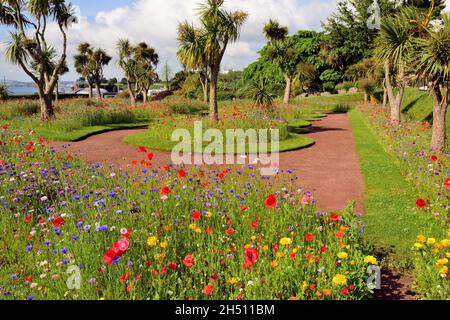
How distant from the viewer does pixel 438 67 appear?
427 inches

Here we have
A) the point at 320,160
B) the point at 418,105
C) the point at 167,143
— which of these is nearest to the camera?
the point at 320,160

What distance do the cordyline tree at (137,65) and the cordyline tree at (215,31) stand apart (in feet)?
64.5

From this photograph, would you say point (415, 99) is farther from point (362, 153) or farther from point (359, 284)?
point (359, 284)

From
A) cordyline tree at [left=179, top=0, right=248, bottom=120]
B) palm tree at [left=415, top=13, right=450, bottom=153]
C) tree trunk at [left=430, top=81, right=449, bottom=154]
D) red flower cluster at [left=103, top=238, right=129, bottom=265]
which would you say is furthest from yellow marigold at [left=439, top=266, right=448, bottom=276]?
cordyline tree at [left=179, top=0, right=248, bottom=120]

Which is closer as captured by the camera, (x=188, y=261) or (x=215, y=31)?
(x=188, y=261)

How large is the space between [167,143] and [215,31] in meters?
6.79

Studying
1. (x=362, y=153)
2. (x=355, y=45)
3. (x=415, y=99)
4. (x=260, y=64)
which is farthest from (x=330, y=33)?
(x=362, y=153)

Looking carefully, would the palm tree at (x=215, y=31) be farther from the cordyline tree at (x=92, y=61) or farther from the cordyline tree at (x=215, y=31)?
the cordyline tree at (x=92, y=61)

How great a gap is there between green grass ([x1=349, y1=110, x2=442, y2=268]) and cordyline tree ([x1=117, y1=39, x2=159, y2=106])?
3008 cm

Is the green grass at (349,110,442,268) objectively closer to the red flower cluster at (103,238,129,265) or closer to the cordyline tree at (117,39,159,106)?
the red flower cluster at (103,238,129,265)

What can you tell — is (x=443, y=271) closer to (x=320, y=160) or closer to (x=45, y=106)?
Answer: (x=320, y=160)

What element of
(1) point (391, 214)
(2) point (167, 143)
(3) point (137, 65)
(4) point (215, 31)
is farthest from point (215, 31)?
(3) point (137, 65)

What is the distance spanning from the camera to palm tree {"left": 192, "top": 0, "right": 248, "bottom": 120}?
716 inches

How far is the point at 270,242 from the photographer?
4.81 metres
